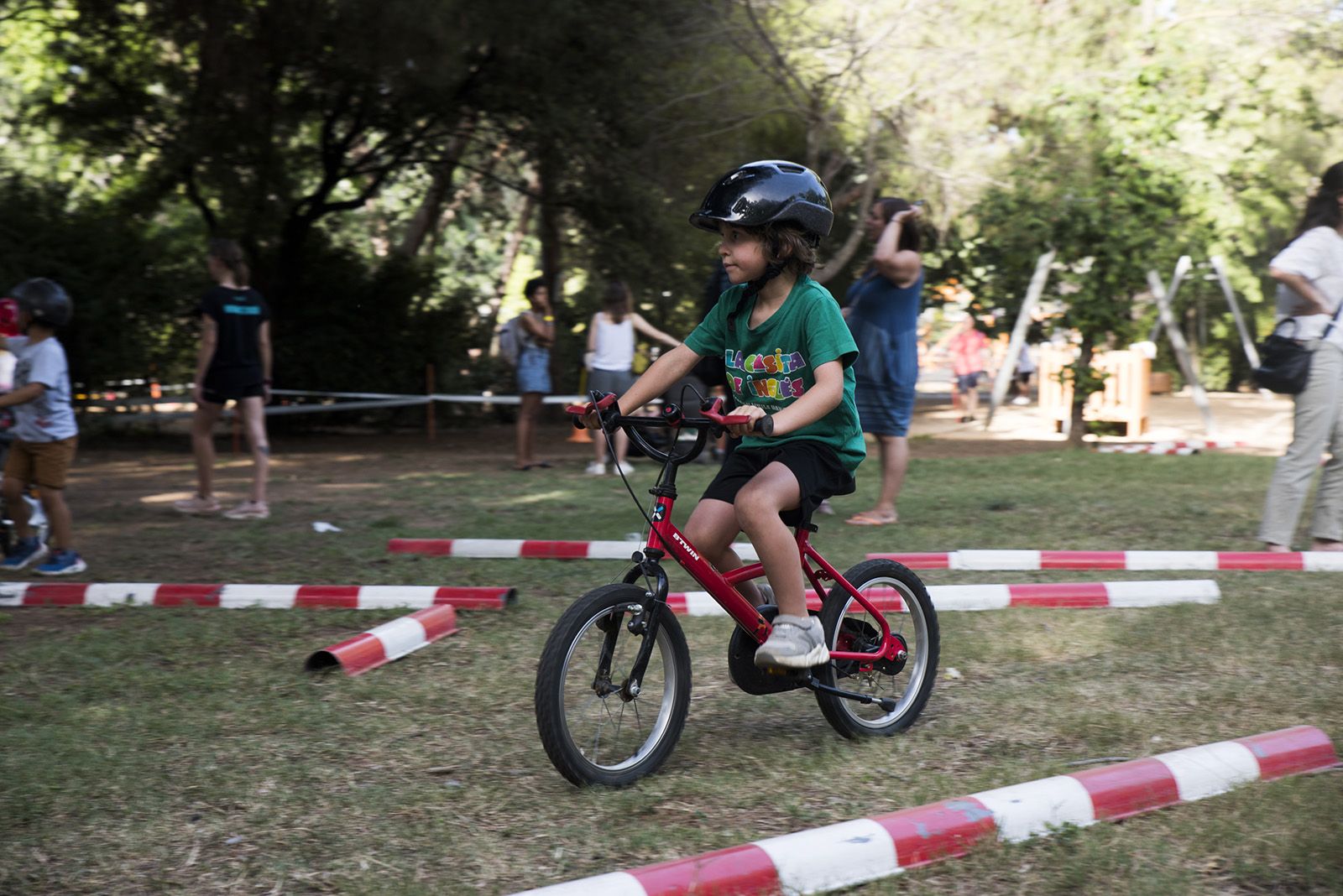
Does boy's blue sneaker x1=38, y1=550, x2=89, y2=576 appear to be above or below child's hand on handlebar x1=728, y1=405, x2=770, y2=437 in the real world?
below

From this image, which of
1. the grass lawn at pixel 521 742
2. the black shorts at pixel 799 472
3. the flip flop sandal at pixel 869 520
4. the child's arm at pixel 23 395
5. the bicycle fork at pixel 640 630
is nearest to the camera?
the grass lawn at pixel 521 742

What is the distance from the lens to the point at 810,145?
16.8 meters

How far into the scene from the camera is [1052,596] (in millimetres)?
6117

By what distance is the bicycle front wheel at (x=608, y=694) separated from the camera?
3703 mm

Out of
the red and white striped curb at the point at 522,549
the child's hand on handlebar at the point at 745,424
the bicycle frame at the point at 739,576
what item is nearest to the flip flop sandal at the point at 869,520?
the red and white striped curb at the point at 522,549

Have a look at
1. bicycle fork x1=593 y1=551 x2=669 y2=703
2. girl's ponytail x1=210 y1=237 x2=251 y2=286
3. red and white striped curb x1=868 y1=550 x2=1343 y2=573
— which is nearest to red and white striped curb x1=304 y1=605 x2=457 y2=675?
bicycle fork x1=593 y1=551 x2=669 y2=703

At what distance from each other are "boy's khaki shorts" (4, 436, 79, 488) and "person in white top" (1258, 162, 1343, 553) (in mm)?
6745

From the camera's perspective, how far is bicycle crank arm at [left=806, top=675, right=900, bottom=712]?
421cm

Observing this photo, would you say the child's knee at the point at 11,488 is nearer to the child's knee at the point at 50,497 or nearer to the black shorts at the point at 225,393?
the child's knee at the point at 50,497

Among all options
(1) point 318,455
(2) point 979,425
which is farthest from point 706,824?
(2) point 979,425

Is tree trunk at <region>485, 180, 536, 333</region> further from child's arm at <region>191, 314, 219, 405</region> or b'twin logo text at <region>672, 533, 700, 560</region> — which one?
b'twin logo text at <region>672, 533, 700, 560</region>

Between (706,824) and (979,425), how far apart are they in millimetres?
17625

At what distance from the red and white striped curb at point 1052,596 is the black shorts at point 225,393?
446 centimetres

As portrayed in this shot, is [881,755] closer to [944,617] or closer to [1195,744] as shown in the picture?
[1195,744]
